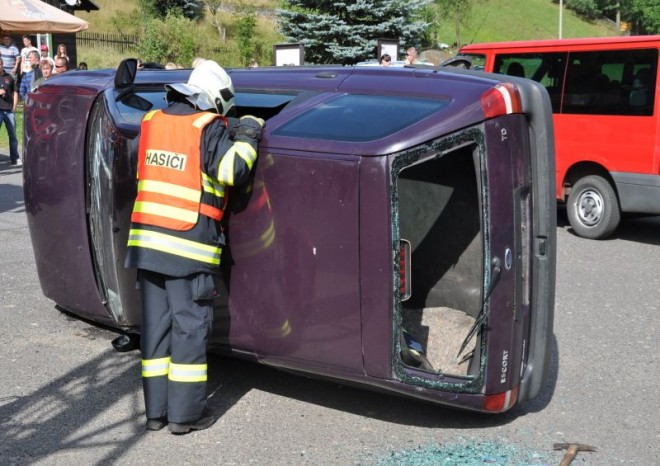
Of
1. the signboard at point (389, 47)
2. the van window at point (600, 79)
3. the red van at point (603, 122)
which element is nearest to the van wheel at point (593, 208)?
the red van at point (603, 122)

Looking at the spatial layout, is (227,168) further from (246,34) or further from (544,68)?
(246,34)

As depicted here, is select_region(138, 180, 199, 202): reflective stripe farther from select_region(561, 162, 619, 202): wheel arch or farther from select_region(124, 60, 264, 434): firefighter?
select_region(561, 162, 619, 202): wheel arch

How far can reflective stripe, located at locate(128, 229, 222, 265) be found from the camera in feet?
12.9

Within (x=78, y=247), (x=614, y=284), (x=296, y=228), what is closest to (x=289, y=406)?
(x=296, y=228)

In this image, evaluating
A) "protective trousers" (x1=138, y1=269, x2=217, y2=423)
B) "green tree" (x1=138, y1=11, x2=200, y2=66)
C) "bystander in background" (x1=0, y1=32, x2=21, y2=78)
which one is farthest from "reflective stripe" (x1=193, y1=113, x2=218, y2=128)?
"green tree" (x1=138, y1=11, x2=200, y2=66)

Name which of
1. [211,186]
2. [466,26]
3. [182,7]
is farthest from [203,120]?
[466,26]

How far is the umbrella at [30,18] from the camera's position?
13.0 metres

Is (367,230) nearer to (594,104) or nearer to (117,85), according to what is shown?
(117,85)

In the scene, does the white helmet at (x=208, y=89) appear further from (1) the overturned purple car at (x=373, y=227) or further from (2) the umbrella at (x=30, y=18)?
(2) the umbrella at (x=30, y=18)

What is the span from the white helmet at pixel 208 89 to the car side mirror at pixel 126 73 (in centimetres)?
89

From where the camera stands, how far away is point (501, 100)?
3.86 metres

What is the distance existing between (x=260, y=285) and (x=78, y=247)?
1.58m

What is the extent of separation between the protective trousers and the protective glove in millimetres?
681

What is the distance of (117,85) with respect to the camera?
493 centimetres
